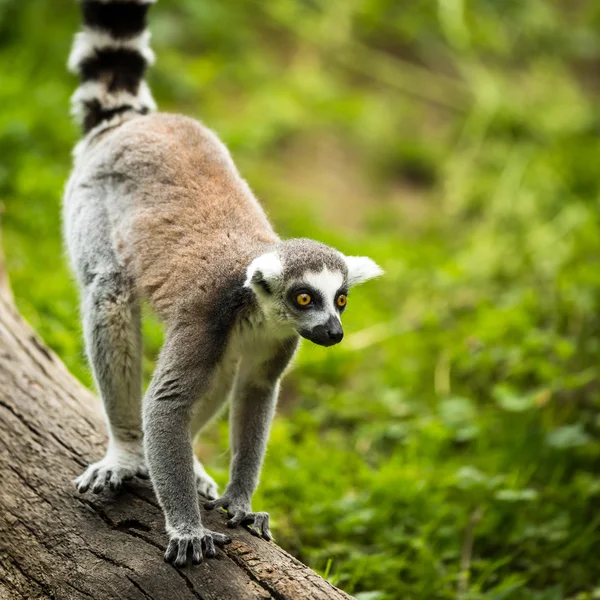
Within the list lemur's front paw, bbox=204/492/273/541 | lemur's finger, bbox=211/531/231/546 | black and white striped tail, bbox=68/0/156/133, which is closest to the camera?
lemur's finger, bbox=211/531/231/546

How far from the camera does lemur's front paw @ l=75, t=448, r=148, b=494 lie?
12.1ft

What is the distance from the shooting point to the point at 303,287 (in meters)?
3.60

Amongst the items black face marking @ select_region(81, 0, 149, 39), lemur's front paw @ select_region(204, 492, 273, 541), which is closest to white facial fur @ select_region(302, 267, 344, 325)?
lemur's front paw @ select_region(204, 492, 273, 541)

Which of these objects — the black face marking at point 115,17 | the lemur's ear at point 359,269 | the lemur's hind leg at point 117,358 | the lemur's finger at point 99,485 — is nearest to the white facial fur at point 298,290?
the lemur's ear at point 359,269

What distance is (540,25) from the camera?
11992mm

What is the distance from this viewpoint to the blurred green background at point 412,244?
511cm

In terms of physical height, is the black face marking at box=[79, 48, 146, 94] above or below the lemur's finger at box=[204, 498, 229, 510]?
above

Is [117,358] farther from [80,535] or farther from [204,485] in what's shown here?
[80,535]

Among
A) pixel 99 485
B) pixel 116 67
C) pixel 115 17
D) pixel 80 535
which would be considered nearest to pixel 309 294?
pixel 99 485

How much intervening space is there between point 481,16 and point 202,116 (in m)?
4.71

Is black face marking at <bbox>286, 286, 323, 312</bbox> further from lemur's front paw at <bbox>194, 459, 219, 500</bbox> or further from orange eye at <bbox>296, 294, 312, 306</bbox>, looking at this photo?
lemur's front paw at <bbox>194, 459, 219, 500</bbox>

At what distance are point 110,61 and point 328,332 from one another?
2.85 metres

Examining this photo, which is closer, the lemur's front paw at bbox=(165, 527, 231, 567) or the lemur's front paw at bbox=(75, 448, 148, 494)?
the lemur's front paw at bbox=(165, 527, 231, 567)

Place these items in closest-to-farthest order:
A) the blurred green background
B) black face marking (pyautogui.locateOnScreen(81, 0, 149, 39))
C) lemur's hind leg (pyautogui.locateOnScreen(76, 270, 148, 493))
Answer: lemur's hind leg (pyautogui.locateOnScreen(76, 270, 148, 493))
the blurred green background
black face marking (pyautogui.locateOnScreen(81, 0, 149, 39))
